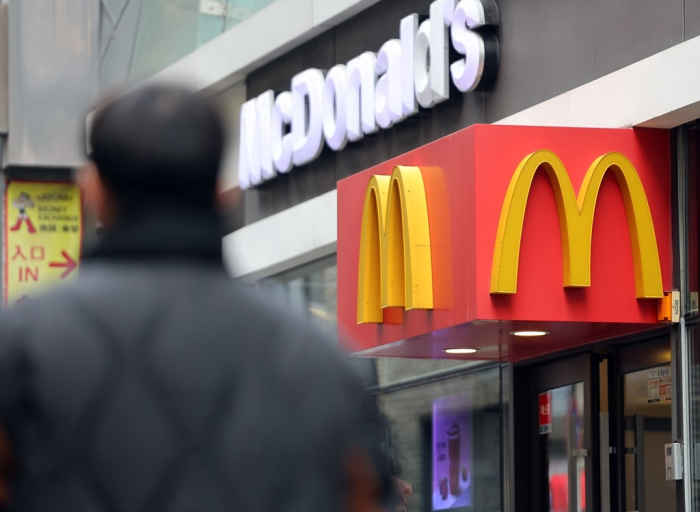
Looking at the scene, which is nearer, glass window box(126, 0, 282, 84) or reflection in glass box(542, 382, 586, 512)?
reflection in glass box(542, 382, 586, 512)

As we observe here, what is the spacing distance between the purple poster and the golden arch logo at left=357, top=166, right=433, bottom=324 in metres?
2.16

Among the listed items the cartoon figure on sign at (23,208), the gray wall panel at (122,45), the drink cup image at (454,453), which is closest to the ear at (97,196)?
the drink cup image at (454,453)

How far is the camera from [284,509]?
2152 millimetres

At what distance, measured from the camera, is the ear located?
233 centimetres

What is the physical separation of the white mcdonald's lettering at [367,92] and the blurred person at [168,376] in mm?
8692

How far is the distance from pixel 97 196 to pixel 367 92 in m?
10.4

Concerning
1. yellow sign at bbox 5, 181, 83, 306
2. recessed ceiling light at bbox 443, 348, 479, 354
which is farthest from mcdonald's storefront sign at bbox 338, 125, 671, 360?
yellow sign at bbox 5, 181, 83, 306

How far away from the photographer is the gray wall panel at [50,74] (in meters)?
13.7

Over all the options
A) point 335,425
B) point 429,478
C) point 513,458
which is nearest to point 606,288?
point 513,458

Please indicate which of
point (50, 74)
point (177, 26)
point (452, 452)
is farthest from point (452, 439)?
point (177, 26)

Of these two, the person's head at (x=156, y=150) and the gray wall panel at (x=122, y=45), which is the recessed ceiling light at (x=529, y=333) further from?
the gray wall panel at (x=122, y=45)

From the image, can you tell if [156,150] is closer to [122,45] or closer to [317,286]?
[317,286]

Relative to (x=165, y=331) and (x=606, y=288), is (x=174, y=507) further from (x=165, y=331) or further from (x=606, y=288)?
(x=606, y=288)

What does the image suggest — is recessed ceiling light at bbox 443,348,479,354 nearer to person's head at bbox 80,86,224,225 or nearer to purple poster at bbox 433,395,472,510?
purple poster at bbox 433,395,472,510
